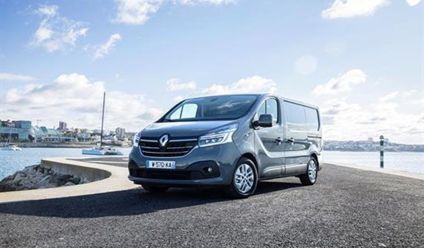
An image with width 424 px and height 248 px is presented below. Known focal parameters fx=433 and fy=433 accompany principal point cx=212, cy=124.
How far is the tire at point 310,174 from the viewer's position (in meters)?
9.55

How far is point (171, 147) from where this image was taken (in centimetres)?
676

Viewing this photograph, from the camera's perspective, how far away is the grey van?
6.65 metres

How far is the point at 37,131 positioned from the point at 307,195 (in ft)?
457

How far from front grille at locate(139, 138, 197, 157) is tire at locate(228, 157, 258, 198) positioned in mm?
849

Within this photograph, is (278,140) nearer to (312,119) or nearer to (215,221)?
(312,119)

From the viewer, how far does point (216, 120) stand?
730cm

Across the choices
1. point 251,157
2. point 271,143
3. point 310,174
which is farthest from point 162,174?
point 310,174

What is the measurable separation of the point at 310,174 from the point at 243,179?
10.2 feet

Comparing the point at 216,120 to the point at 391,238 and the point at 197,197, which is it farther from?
the point at 391,238

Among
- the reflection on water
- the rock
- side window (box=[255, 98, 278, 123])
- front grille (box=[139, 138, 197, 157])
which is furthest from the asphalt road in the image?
the rock

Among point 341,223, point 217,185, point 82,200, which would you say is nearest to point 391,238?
point 341,223

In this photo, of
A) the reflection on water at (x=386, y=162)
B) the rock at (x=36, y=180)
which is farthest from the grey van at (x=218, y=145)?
Result: the rock at (x=36, y=180)

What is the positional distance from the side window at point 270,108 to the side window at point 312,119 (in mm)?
1796

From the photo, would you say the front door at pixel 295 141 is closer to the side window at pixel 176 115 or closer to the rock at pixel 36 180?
the side window at pixel 176 115
